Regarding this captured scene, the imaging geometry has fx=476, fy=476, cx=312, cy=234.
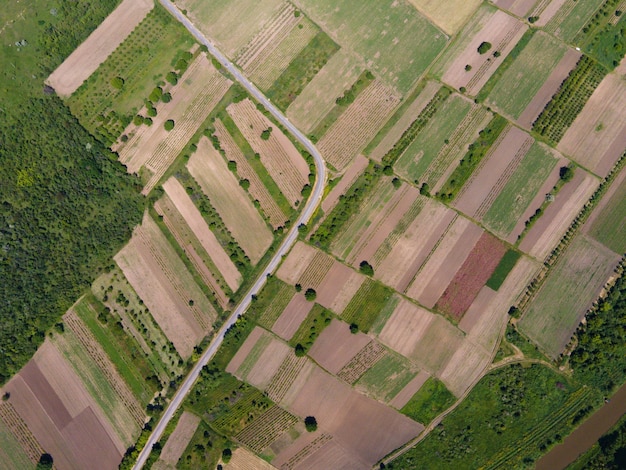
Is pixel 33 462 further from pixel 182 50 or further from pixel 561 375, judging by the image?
pixel 561 375

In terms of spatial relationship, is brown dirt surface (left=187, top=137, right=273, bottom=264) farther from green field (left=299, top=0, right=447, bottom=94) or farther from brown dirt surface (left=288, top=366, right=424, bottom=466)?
green field (left=299, top=0, right=447, bottom=94)

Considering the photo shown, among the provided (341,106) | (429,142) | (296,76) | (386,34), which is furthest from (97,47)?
(429,142)

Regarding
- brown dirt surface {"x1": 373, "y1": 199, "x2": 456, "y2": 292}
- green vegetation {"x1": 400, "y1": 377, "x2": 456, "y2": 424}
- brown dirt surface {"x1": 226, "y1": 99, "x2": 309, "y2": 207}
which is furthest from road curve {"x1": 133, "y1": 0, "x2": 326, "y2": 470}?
green vegetation {"x1": 400, "y1": 377, "x2": 456, "y2": 424}

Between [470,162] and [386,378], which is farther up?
[470,162]

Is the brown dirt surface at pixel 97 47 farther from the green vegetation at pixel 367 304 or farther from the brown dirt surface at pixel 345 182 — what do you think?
the green vegetation at pixel 367 304

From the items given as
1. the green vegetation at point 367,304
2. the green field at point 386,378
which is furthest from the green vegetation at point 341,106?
the green field at point 386,378

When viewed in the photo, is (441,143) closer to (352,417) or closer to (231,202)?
(231,202)
